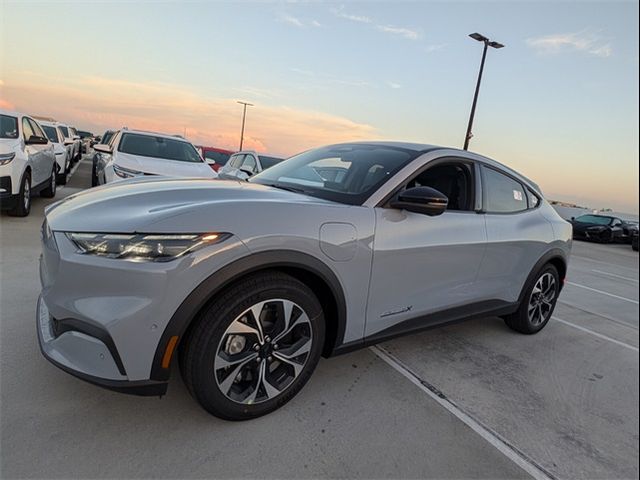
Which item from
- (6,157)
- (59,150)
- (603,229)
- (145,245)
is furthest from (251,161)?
(603,229)

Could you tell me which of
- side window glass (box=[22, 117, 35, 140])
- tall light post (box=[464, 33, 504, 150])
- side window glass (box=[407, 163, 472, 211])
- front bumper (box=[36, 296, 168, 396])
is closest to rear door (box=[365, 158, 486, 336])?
side window glass (box=[407, 163, 472, 211])

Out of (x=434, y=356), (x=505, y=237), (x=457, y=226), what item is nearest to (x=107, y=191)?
(x=457, y=226)

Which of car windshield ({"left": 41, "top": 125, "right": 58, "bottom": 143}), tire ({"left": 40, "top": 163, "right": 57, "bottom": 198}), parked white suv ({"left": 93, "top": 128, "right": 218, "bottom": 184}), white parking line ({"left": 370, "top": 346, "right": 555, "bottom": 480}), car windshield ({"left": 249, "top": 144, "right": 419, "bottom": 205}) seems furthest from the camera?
car windshield ({"left": 41, "top": 125, "right": 58, "bottom": 143})

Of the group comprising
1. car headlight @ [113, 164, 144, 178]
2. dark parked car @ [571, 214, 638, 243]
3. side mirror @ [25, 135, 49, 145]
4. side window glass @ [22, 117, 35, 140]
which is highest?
side window glass @ [22, 117, 35, 140]

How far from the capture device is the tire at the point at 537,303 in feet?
12.6

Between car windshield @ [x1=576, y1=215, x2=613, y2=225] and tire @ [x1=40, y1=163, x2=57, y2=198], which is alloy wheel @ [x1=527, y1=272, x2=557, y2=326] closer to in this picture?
tire @ [x1=40, y1=163, x2=57, y2=198]

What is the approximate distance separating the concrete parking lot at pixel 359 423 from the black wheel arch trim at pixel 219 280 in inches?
16.7

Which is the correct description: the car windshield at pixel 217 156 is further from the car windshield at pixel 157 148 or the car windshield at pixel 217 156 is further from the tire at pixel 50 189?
the tire at pixel 50 189

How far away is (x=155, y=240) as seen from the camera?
1827 mm

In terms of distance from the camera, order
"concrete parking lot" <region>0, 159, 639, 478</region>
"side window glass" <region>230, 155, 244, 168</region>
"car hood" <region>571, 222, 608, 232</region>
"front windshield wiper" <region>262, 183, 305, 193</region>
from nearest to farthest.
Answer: "concrete parking lot" <region>0, 159, 639, 478</region> < "front windshield wiper" <region>262, 183, 305, 193</region> < "side window glass" <region>230, 155, 244, 168</region> < "car hood" <region>571, 222, 608, 232</region>

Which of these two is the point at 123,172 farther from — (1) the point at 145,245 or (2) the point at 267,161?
(1) the point at 145,245

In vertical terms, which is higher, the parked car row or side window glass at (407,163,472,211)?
side window glass at (407,163,472,211)

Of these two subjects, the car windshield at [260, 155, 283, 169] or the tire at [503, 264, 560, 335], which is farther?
the car windshield at [260, 155, 283, 169]

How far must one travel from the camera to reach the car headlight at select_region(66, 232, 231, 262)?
71.4 inches
